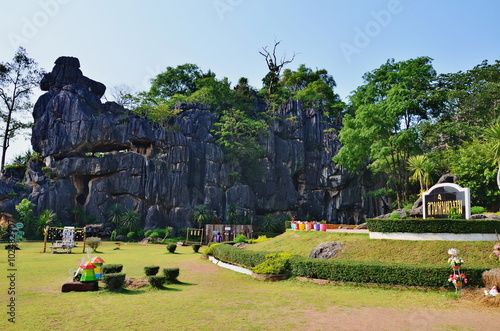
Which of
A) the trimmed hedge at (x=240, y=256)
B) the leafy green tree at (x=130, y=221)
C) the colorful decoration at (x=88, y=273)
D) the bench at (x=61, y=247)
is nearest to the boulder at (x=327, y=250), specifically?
the trimmed hedge at (x=240, y=256)

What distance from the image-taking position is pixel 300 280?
16906mm

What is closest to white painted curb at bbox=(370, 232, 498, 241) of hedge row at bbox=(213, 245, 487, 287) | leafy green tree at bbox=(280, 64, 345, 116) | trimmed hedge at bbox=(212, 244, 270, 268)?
hedge row at bbox=(213, 245, 487, 287)

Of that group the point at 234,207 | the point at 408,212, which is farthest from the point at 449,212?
the point at 234,207

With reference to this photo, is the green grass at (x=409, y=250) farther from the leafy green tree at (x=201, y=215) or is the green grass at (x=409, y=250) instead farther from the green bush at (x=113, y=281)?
the leafy green tree at (x=201, y=215)

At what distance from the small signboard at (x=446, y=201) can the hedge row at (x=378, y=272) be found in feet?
29.2

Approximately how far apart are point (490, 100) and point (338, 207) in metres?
27.5

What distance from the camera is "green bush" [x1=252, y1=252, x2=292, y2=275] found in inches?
685

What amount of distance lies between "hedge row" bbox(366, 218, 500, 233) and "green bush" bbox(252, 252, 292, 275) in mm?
6353

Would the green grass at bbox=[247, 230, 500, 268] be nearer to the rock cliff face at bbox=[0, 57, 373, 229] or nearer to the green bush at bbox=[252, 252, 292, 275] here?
the green bush at bbox=[252, 252, 292, 275]

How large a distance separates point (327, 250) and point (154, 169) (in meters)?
36.9

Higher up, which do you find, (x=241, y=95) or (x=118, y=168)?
(x=241, y=95)

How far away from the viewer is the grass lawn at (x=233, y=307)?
9.57 m

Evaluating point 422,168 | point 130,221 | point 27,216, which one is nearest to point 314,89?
point 422,168

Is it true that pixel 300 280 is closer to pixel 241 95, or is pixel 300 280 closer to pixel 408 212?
pixel 408 212
